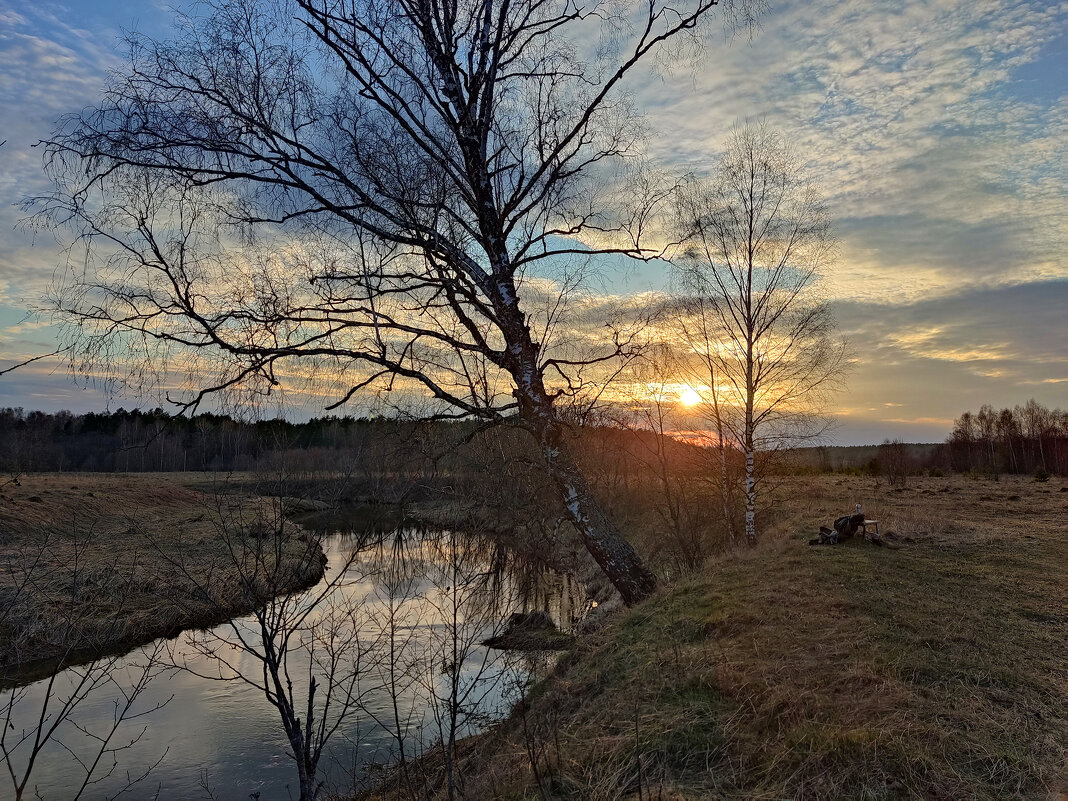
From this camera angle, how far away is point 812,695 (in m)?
4.98

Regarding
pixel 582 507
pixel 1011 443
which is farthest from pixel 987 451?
pixel 582 507

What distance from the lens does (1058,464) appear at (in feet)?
178

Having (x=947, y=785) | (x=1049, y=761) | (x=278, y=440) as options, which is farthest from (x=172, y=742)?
(x=1049, y=761)

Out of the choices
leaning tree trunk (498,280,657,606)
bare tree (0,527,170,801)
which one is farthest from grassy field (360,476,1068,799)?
bare tree (0,527,170,801)

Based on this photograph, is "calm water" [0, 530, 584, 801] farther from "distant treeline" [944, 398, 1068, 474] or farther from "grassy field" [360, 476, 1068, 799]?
"distant treeline" [944, 398, 1068, 474]

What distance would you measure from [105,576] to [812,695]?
16.9 metres

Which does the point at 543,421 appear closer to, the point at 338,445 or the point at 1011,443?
the point at 338,445

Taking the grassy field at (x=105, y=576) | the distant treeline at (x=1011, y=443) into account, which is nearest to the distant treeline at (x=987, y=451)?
the distant treeline at (x=1011, y=443)

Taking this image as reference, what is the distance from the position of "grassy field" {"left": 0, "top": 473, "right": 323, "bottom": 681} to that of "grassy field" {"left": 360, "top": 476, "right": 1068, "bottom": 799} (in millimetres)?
2923

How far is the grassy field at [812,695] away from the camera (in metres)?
4.08

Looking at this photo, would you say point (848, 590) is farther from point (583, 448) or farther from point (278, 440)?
point (583, 448)

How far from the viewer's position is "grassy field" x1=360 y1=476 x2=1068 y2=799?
4082 millimetres

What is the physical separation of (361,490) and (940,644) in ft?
19.7

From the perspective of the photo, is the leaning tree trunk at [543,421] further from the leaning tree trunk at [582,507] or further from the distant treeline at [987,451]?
the distant treeline at [987,451]
